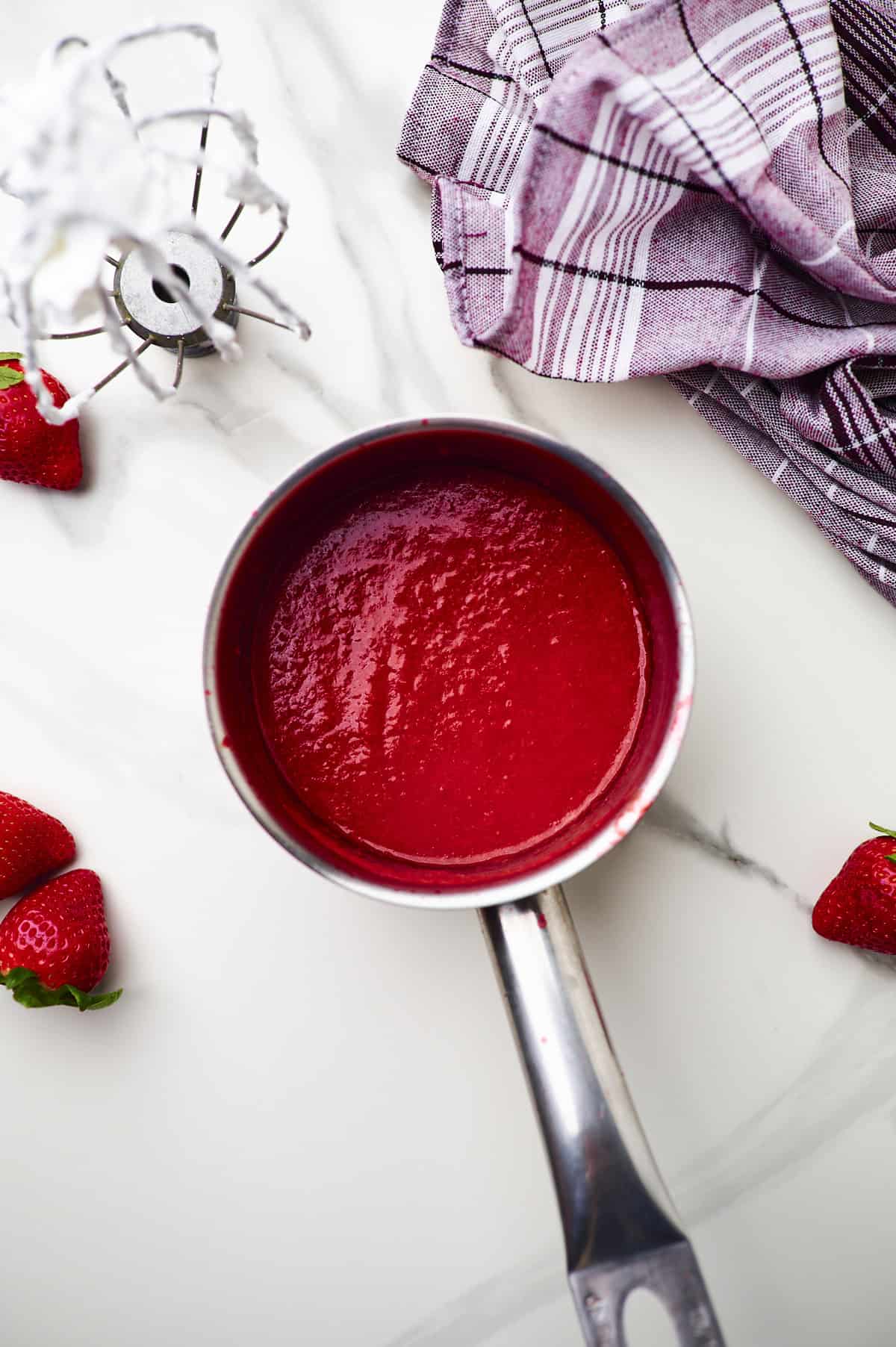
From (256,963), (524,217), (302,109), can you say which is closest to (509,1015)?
(256,963)

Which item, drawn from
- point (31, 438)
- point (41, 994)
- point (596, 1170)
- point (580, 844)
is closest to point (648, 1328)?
point (596, 1170)

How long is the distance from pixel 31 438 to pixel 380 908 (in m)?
0.52

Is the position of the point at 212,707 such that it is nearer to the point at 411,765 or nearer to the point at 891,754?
the point at 411,765

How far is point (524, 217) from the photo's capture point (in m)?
0.83

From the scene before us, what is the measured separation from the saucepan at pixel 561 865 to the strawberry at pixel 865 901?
0.24m

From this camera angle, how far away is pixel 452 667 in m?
0.82

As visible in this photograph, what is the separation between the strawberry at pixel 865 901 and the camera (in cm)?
85

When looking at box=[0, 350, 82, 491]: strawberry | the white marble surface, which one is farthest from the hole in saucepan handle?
box=[0, 350, 82, 491]: strawberry

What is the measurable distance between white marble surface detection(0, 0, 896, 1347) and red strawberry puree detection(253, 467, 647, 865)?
0.13 metres

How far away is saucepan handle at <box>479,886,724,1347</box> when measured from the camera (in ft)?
2.24

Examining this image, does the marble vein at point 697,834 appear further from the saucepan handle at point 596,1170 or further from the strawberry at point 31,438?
the strawberry at point 31,438

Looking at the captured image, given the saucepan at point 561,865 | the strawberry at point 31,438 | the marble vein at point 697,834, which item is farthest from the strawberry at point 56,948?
the marble vein at point 697,834

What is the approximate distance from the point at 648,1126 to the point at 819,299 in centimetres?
75

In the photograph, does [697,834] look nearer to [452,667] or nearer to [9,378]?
[452,667]
